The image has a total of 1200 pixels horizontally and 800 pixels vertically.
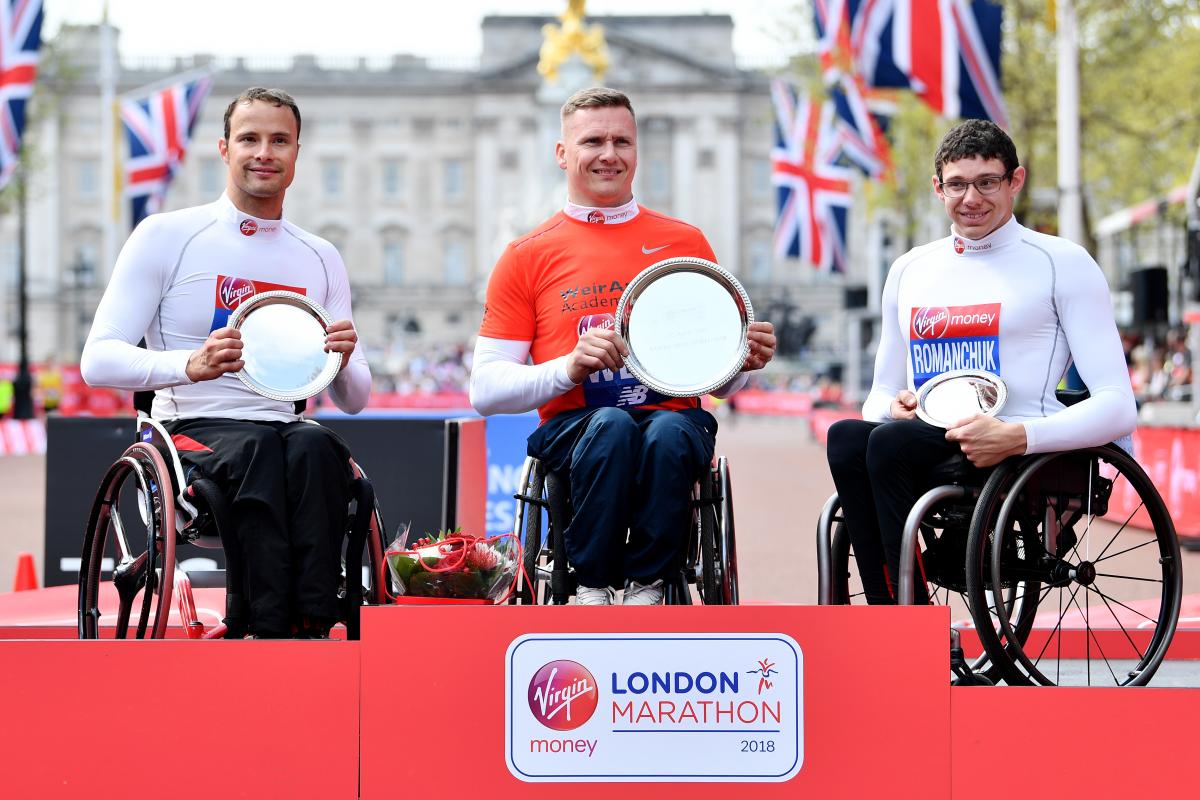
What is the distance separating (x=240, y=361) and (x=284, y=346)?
17 centimetres

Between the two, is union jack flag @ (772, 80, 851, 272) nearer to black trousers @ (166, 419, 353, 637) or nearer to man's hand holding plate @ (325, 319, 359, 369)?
man's hand holding plate @ (325, 319, 359, 369)

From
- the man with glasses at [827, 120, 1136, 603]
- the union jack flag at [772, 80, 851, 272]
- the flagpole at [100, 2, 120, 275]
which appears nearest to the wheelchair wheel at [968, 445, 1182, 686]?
the man with glasses at [827, 120, 1136, 603]

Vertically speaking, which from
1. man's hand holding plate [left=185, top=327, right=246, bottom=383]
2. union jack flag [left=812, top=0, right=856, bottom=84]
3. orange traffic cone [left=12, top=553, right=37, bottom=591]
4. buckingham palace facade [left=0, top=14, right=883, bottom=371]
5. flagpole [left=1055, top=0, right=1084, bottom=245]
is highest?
buckingham palace facade [left=0, top=14, right=883, bottom=371]

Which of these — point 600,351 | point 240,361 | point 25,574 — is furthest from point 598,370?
point 25,574

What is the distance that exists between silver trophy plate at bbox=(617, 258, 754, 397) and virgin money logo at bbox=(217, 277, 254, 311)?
109 cm

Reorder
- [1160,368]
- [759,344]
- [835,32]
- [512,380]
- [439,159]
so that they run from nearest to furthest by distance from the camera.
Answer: [759,344]
[512,380]
[835,32]
[1160,368]
[439,159]

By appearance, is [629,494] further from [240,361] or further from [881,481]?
[240,361]

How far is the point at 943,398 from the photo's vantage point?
3.93 meters

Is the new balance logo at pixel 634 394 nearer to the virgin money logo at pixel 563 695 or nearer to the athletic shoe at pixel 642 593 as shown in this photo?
the athletic shoe at pixel 642 593

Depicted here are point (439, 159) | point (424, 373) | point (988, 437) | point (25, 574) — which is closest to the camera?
point (988, 437)

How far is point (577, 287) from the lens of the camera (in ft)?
14.1

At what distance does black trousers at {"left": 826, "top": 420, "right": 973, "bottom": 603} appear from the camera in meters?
3.86

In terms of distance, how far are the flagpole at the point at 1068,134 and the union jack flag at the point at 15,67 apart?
31.6 ft

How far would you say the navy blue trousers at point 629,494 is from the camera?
393cm
